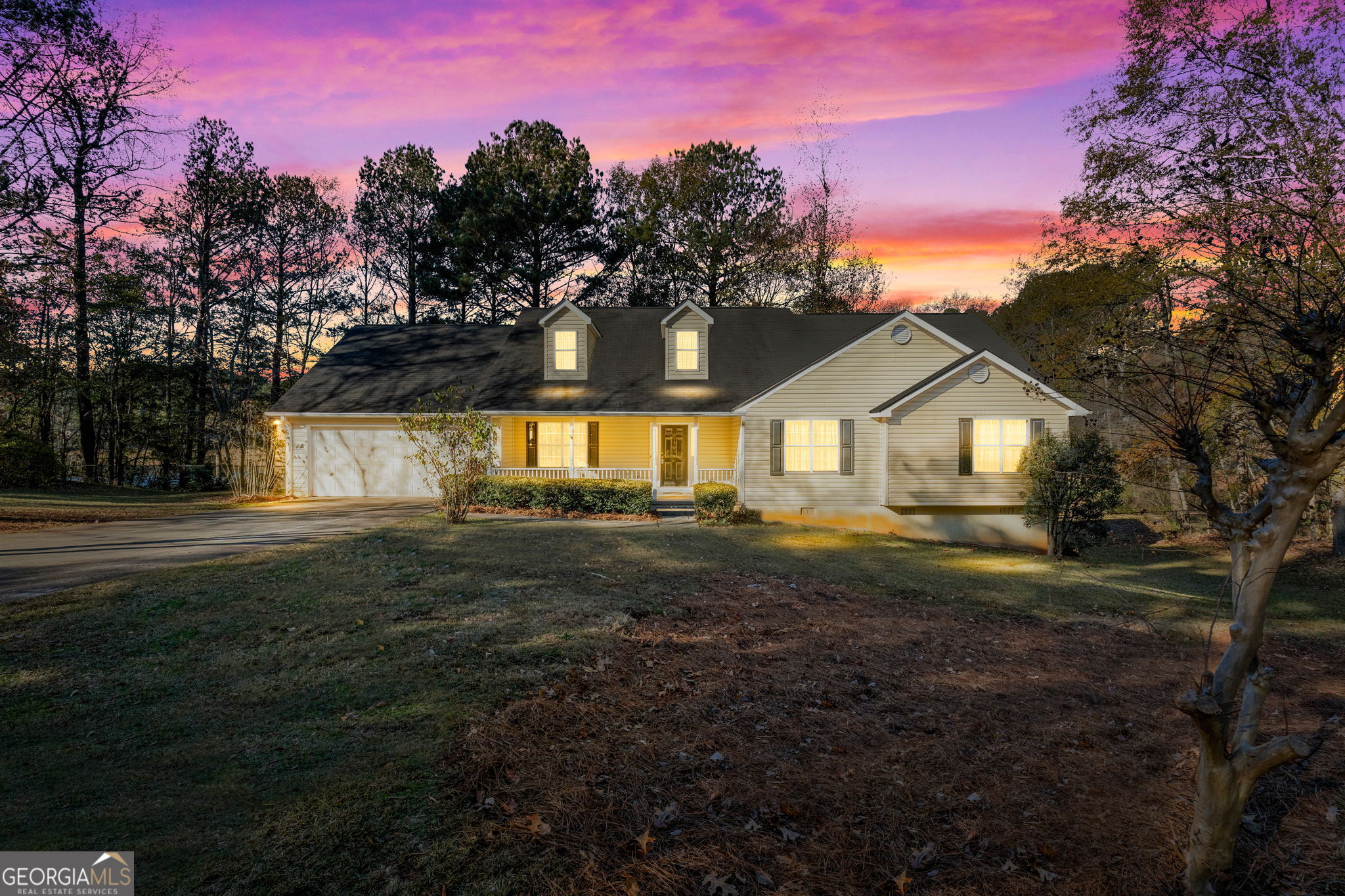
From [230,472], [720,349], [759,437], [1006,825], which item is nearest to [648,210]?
[720,349]

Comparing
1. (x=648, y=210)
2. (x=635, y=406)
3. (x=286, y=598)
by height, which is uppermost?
(x=648, y=210)

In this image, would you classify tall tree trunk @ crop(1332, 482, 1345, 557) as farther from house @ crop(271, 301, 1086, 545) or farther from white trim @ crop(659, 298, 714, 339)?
white trim @ crop(659, 298, 714, 339)

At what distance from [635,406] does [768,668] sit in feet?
48.6

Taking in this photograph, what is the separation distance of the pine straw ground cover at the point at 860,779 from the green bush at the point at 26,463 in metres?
22.8

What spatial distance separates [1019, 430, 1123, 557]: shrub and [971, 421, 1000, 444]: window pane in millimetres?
2034

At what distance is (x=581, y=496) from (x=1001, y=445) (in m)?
12.0

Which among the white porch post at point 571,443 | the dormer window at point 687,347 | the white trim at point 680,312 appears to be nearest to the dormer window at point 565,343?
the white porch post at point 571,443

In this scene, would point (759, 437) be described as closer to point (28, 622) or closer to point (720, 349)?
point (720, 349)

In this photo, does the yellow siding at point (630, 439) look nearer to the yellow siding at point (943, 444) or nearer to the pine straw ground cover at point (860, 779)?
the yellow siding at point (943, 444)

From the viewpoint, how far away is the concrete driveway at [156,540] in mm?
8977

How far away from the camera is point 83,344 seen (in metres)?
22.5

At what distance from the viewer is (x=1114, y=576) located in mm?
13250

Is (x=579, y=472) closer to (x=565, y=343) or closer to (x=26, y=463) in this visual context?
(x=565, y=343)

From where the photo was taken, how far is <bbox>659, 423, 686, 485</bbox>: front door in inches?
842
